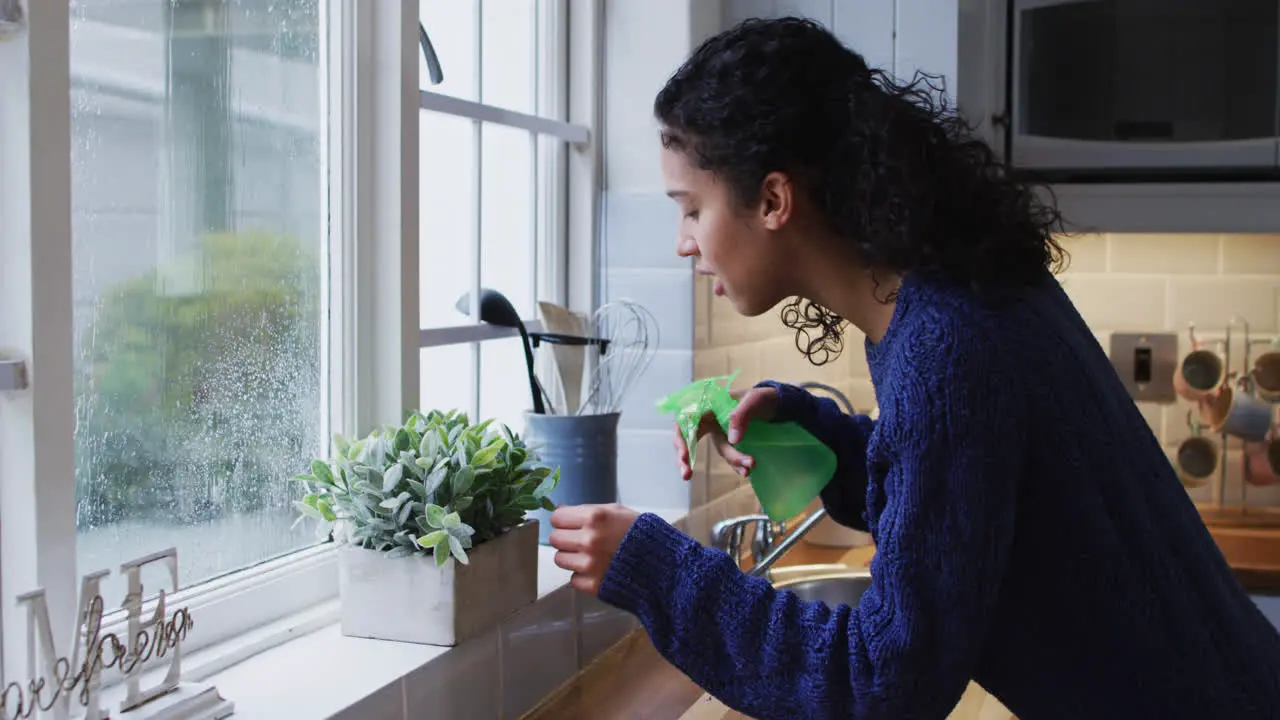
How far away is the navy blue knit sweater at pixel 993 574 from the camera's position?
1018 millimetres

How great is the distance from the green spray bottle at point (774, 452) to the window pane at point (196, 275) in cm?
46

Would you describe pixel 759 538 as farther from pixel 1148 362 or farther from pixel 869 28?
pixel 1148 362

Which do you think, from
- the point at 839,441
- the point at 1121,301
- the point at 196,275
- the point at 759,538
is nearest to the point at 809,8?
the point at 759,538

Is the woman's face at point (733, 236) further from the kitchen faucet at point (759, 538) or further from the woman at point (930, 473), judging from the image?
the kitchen faucet at point (759, 538)

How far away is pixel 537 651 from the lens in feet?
5.57

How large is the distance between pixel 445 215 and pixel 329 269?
1.04ft

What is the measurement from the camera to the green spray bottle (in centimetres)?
147

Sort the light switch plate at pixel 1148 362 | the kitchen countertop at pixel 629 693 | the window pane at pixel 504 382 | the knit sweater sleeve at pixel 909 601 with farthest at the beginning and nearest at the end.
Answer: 1. the light switch plate at pixel 1148 362
2. the window pane at pixel 504 382
3. the kitchen countertop at pixel 629 693
4. the knit sweater sleeve at pixel 909 601

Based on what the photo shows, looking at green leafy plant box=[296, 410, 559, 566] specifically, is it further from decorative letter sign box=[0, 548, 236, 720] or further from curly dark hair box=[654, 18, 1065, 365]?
curly dark hair box=[654, 18, 1065, 365]

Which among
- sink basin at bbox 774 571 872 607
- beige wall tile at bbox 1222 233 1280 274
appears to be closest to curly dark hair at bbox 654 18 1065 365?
sink basin at bbox 774 571 872 607

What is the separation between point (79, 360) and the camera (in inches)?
49.9

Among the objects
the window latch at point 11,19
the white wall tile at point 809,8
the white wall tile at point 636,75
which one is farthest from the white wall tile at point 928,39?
the window latch at point 11,19

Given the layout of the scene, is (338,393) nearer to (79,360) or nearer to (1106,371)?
(79,360)

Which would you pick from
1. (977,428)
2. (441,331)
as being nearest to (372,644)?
(441,331)
